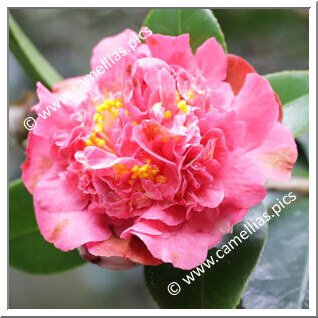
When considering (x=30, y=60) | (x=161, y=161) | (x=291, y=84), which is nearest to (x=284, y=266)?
(x=291, y=84)

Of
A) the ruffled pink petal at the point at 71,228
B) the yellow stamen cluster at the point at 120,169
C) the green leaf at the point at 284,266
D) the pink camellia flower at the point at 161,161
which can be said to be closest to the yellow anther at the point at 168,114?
the pink camellia flower at the point at 161,161

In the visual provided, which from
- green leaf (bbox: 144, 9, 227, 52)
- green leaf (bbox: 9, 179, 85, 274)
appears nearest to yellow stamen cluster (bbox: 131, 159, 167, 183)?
green leaf (bbox: 144, 9, 227, 52)

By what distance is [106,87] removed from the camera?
0.90 metres

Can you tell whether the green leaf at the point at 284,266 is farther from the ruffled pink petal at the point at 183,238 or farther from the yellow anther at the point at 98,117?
the yellow anther at the point at 98,117

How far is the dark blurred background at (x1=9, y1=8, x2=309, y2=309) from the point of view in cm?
158

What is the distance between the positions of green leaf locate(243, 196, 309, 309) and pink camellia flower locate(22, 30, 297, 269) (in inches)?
13.4

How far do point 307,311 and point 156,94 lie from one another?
559mm

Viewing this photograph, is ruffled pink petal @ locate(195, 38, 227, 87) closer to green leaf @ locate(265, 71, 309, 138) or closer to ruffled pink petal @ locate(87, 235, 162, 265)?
green leaf @ locate(265, 71, 309, 138)

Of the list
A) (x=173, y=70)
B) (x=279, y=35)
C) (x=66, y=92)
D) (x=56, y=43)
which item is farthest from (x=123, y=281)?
(x=173, y=70)

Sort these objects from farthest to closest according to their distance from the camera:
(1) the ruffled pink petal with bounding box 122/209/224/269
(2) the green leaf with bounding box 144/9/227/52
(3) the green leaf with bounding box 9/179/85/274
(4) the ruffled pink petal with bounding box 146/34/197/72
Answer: (3) the green leaf with bounding box 9/179/85/274
(2) the green leaf with bounding box 144/9/227/52
(4) the ruffled pink petal with bounding box 146/34/197/72
(1) the ruffled pink petal with bounding box 122/209/224/269

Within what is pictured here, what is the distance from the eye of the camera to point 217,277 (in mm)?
919

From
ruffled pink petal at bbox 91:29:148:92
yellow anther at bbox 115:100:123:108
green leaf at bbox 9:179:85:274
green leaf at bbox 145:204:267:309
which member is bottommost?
green leaf at bbox 145:204:267:309

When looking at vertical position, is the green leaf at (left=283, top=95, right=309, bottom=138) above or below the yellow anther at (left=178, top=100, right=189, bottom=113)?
below

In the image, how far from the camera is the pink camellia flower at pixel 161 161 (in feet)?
2.62
